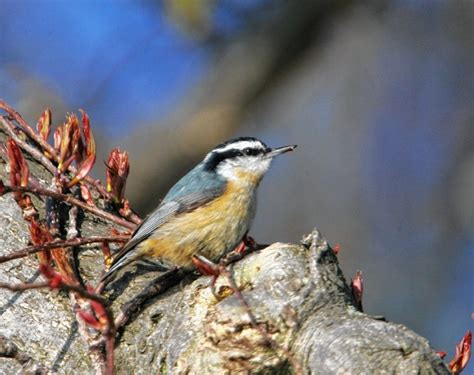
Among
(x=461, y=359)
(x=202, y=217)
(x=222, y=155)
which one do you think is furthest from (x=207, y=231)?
(x=461, y=359)

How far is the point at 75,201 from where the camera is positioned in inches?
138

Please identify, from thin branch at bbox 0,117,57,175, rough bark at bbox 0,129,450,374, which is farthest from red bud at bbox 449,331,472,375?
thin branch at bbox 0,117,57,175

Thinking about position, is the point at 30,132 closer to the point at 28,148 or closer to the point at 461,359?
the point at 28,148

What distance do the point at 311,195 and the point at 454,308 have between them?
1887mm

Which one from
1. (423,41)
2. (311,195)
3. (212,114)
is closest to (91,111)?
(212,114)

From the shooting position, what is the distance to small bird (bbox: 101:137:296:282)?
363 cm

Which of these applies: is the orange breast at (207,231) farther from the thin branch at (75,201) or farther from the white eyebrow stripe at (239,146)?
the white eyebrow stripe at (239,146)

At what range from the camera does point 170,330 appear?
2711 mm

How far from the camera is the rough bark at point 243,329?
2.35 meters

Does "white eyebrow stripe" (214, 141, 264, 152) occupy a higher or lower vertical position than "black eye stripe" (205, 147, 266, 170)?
higher

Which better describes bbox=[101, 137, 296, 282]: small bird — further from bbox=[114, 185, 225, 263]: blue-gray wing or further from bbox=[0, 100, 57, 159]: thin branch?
bbox=[0, 100, 57, 159]: thin branch

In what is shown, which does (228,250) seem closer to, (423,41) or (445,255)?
(445,255)

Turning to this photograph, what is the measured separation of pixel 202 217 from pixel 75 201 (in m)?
0.57

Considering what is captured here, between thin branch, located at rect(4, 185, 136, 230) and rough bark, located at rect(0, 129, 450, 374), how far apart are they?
1.05ft
